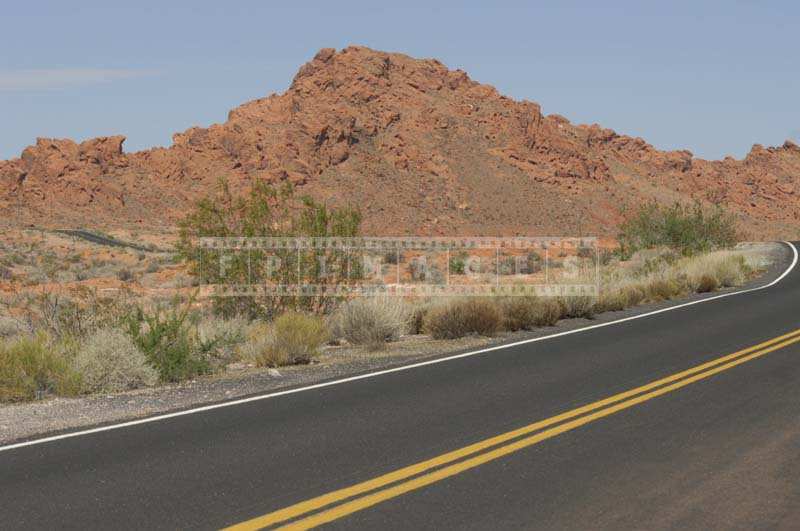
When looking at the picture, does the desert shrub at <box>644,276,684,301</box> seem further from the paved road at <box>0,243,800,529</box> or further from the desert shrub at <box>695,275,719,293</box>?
the paved road at <box>0,243,800,529</box>

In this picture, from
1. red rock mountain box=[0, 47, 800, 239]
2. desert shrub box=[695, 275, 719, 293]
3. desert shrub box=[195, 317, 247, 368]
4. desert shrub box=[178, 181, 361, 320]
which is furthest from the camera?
red rock mountain box=[0, 47, 800, 239]

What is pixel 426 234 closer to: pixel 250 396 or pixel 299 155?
pixel 299 155

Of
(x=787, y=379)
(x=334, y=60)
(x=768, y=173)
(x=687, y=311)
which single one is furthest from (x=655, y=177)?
(x=787, y=379)

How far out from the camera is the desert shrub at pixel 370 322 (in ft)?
47.6

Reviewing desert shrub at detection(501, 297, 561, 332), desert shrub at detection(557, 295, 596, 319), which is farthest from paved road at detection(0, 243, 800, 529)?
desert shrub at detection(557, 295, 596, 319)

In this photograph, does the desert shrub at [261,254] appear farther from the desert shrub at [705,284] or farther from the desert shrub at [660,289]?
the desert shrub at [705,284]

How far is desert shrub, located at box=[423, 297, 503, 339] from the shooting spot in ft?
49.7

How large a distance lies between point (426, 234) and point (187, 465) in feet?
260

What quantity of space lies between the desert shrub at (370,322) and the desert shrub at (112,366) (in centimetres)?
409

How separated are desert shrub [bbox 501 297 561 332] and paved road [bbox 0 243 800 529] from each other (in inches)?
195

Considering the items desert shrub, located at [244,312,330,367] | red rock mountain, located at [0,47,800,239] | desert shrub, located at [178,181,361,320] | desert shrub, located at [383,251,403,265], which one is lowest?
desert shrub, located at [383,251,403,265]

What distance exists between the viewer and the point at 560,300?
17750 mm

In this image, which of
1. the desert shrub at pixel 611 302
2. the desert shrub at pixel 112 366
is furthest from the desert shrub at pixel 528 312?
the desert shrub at pixel 112 366

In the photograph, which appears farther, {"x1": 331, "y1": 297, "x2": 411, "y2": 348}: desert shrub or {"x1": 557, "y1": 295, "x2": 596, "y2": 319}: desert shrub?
{"x1": 557, "y1": 295, "x2": 596, "y2": 319}: desert shrub
